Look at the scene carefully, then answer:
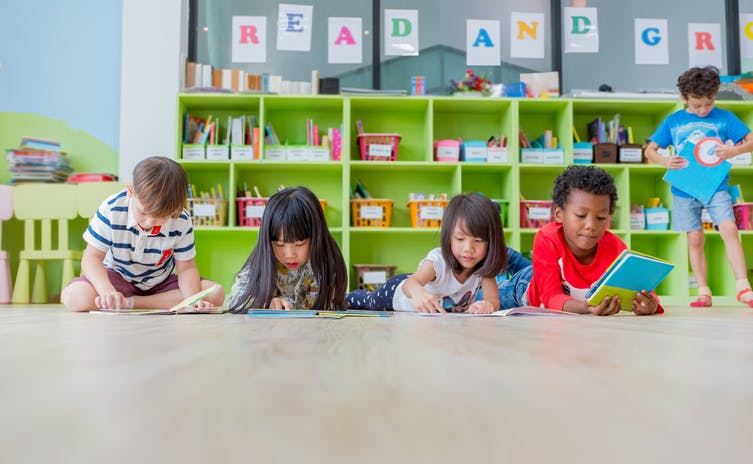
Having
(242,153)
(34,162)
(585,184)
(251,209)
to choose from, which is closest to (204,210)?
(251,209)

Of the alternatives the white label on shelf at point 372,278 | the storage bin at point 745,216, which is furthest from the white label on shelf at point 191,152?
the storage bin at point 745,216

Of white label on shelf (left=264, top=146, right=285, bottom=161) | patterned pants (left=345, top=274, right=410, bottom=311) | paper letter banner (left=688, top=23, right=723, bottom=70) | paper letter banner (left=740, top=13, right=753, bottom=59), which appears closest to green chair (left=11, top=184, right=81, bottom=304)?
white label on shelf (left=264, top=146, right=285, bottom=161)

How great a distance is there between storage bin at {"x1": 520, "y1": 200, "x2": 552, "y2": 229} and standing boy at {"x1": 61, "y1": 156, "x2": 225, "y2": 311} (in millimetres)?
1934

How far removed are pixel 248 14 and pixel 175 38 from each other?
1.60 feet

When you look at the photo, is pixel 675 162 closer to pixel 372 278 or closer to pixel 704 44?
pixel 372 278

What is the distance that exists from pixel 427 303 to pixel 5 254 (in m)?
2.43

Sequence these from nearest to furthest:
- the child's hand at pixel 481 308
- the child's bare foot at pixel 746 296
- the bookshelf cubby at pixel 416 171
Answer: the child's hand at pixel 481 308, the child's bare foot at pixel 746 296, the bookshelf cubby at pixel 416 171

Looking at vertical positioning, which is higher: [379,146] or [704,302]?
[379,146]

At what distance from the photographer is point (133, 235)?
1652 mm

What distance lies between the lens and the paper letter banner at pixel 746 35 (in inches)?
146

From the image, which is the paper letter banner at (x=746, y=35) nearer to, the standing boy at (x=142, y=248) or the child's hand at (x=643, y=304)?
the child's hand at (x=643, y=304)

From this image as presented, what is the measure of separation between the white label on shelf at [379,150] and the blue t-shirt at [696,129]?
1.32 metres

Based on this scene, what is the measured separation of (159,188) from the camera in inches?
59.1

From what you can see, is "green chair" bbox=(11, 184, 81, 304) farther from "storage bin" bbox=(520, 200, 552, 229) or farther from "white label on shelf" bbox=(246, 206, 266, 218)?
"storage bin" bbox=(520, 200, 552, 229)
